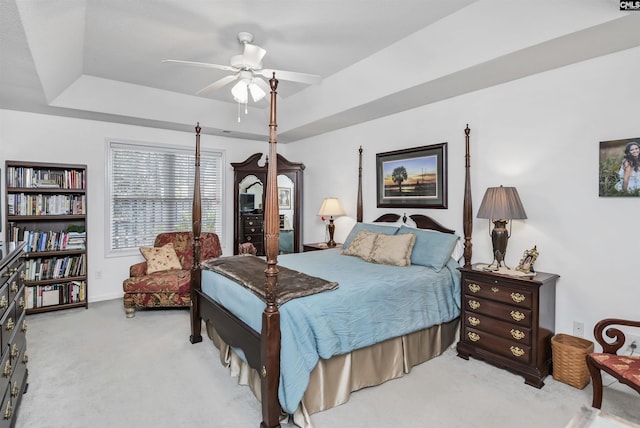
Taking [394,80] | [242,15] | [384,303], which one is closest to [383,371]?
[384,303]

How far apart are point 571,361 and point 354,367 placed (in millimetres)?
1576

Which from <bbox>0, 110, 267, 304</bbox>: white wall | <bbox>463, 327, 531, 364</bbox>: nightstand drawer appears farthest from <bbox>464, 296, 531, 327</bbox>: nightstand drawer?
<bbox>0, 110, 267, 304</bbox>: white wall

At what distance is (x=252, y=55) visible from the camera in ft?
8.54

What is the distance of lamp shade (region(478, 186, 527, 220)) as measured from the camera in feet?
9.07

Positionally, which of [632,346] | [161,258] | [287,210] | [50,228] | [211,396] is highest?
[287,210]

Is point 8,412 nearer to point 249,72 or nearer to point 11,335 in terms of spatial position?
point 11,335

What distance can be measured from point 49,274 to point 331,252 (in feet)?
11.3

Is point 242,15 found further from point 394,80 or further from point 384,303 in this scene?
point 384,303

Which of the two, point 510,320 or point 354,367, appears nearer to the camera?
point 354,367

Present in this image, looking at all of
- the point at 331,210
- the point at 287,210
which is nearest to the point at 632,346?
the point at 331,210

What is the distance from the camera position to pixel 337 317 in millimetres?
2246

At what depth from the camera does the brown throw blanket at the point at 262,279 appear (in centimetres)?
221

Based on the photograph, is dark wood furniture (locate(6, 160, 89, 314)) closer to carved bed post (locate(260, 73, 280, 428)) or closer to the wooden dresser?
the wooden dresser

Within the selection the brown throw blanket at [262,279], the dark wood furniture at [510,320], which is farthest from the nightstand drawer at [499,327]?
the brown throw blanket at [262,279]
